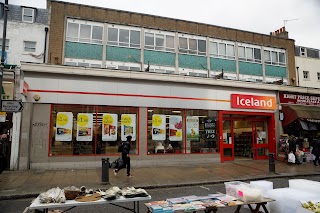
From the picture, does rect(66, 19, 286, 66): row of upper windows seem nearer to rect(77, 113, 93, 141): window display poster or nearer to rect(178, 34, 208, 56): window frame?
rect(178, 34, 208, 56): window frame

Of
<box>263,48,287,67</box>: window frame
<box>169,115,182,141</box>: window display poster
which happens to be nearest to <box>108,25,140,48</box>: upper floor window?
<box>169,115,182,141</box>: window display poster

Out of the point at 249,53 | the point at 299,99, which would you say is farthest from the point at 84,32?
the point at 299,99

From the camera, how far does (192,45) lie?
2081 cm

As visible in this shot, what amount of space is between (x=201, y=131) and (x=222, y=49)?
9.22 metres

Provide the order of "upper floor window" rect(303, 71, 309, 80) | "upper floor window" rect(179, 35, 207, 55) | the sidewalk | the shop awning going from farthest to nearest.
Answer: "upper floor window" rect(303, 71, 309, 80)
"upper floor window" rect(179, 35, 207, 55)
the shop awning
the sidewalk

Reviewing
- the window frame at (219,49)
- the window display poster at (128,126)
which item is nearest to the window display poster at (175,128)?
the window display poster at (128,126)

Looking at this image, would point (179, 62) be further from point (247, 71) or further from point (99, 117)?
point (99, 117)

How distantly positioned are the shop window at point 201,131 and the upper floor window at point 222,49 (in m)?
7.22

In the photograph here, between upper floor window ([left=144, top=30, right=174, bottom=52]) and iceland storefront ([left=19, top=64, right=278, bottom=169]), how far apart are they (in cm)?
538

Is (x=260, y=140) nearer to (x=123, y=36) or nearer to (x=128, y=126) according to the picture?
(x=128, y=126)

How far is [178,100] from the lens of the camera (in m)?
15.4

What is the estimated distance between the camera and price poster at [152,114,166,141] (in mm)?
14742

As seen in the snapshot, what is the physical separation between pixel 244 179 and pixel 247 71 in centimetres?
1331

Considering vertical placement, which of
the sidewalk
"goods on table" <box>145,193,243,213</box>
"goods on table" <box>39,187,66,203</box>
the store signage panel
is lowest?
the sidewalk
